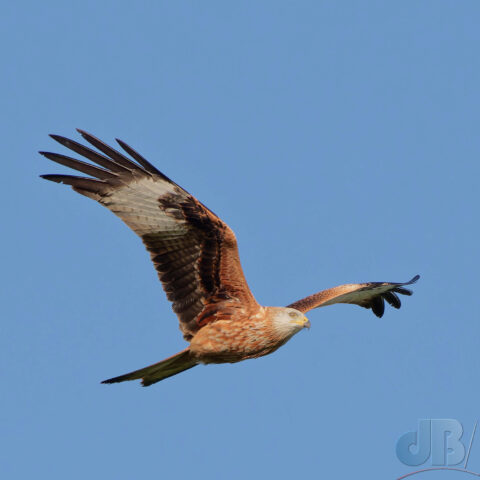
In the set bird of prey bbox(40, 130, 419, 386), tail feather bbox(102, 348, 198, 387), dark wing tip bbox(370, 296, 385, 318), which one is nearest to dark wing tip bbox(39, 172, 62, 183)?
bird of prey bbox(40, 130, 419, 386)

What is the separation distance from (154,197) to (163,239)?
1.93 feet

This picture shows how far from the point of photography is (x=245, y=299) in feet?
42.6

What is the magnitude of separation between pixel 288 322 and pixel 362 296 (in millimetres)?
3801

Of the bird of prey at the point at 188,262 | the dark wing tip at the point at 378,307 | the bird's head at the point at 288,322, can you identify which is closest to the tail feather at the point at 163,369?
the bird of prey at the point at 188,262

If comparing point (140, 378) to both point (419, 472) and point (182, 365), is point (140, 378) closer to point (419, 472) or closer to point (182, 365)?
point (182, 365)

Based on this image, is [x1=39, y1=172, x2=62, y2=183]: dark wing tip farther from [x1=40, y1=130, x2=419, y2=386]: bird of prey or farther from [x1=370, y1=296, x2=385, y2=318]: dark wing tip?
[x1=370, y1=296, x2=385, y2=318]: dark wing tip

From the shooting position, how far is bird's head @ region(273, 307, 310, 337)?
41.5ft

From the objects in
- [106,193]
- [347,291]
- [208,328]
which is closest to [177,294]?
[208,328]

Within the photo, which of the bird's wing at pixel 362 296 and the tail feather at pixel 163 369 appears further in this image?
the bird's wing at pixel 362 296

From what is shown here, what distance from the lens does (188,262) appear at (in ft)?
42.8

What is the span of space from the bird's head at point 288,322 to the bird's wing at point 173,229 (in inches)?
17.8

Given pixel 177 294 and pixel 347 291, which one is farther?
pixel 347 291

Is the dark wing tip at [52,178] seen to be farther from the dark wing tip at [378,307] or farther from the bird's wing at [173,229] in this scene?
the dark wing tip at [378,307]

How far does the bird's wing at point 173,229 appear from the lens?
41.7 feet
